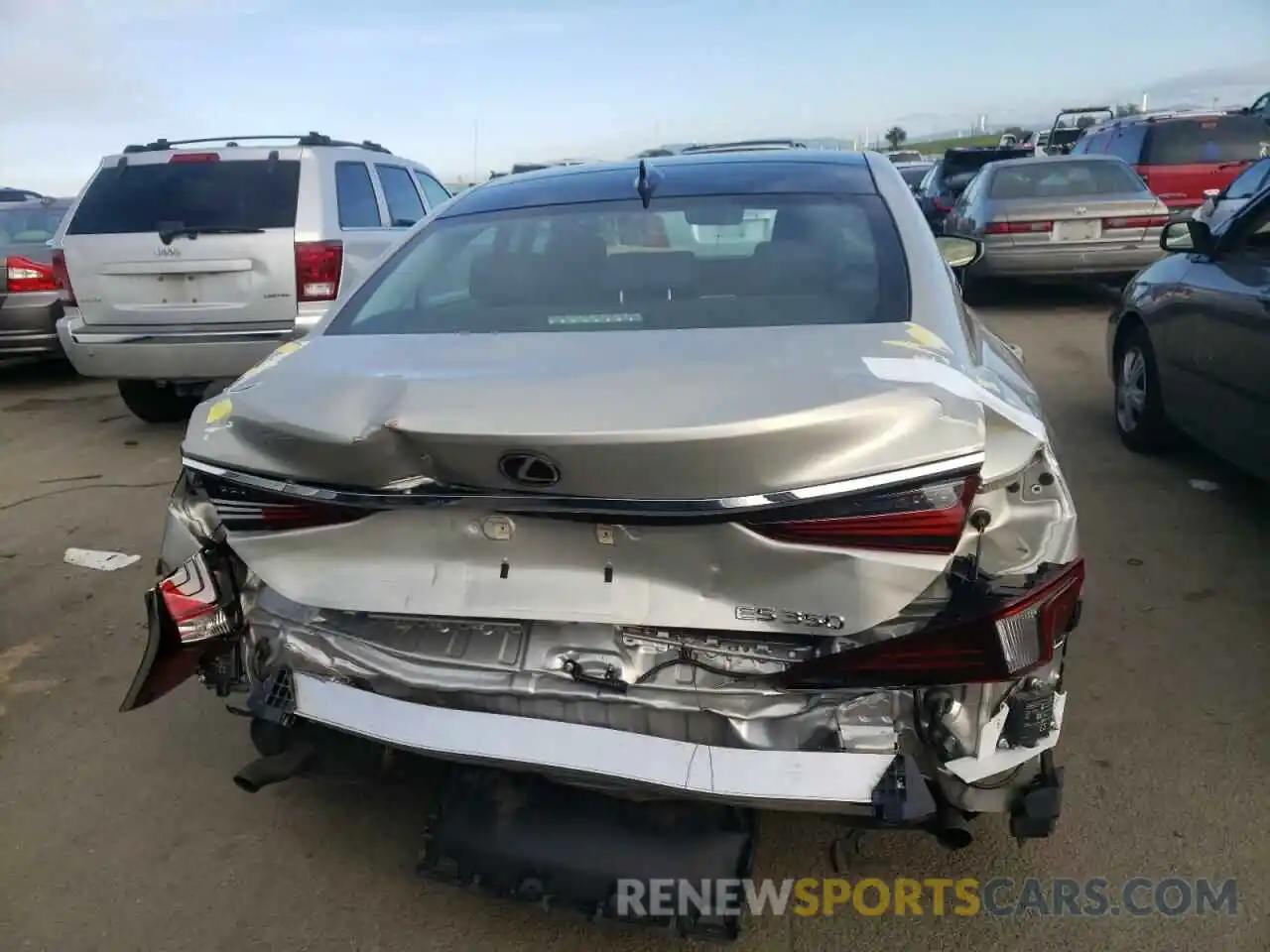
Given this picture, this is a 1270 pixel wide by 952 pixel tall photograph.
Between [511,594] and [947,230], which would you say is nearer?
[511,594]

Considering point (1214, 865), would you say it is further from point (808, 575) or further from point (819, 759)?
point (808, 575)

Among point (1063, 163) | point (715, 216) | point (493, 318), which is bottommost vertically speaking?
point (1063, 163)

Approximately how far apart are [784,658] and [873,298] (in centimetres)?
100

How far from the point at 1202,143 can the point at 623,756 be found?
13.7 m

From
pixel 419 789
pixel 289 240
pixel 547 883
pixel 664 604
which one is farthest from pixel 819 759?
pixel 289 240

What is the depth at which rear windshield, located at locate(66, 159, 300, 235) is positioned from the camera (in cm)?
677

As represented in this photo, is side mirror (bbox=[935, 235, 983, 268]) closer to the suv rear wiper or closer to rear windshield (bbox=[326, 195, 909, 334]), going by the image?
rear windshield (bbox=[326, 195, 909, 334])

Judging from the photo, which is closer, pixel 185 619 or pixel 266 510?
pixel 266 510

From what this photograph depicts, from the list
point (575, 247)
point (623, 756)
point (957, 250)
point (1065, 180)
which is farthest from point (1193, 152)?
point (623, 756)

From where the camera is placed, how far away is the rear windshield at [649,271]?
2789 mm

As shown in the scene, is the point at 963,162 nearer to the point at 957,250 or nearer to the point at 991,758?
the point at 957,250

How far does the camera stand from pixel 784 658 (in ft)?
7.43

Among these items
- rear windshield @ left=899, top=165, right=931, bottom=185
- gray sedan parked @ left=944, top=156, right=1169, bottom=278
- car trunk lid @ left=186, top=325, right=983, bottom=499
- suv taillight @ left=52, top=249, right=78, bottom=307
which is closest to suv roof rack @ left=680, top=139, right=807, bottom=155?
car trunk lid @ left=186, top=325, right=983, bottom=499

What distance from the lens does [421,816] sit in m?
3.00
